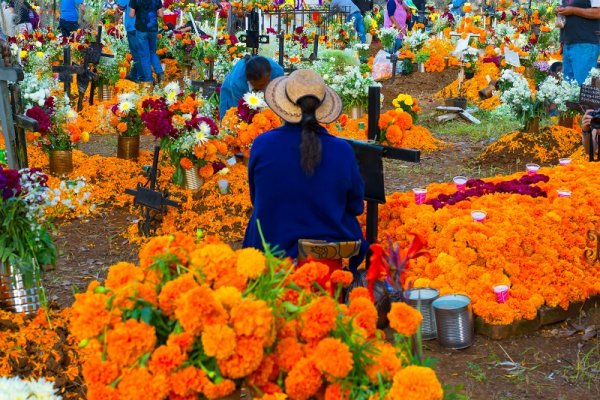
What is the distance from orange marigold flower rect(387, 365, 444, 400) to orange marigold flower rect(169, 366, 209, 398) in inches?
20.4

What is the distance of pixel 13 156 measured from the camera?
5355 millimetres

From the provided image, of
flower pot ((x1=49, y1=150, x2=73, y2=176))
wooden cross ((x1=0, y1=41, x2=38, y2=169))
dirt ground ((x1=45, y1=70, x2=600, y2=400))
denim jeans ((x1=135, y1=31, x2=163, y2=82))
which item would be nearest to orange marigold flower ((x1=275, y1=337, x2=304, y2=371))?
dirt ground ((x1=45, y1=70, x2=600, y2=400))

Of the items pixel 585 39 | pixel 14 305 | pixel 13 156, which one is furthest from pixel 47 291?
pixel 585 39

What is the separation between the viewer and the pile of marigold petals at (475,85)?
14047mm

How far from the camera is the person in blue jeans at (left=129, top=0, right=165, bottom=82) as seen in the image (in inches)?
543

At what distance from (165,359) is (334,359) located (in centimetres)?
46

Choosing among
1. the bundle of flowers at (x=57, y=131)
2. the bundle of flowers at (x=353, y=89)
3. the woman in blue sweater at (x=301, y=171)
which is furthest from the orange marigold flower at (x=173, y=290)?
the bundle of flowers at (x=353, y=89)

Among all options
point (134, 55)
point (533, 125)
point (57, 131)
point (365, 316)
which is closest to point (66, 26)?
point (134, 55)

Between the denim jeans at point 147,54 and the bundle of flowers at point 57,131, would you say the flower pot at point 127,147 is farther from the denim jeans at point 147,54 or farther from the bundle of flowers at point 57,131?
the denim jeans at point 147,54

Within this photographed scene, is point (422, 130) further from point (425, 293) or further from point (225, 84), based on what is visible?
point (425, 293)

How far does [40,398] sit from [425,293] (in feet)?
9.31

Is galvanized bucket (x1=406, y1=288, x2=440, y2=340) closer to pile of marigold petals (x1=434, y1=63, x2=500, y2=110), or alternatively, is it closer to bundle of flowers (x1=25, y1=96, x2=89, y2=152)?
bundle of flowers (x1=25, y1=96, x2=89, y2=152)

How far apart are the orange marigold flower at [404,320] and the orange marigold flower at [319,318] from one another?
0.58ft

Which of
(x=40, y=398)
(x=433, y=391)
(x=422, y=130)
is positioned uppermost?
(x=433, y=391)
